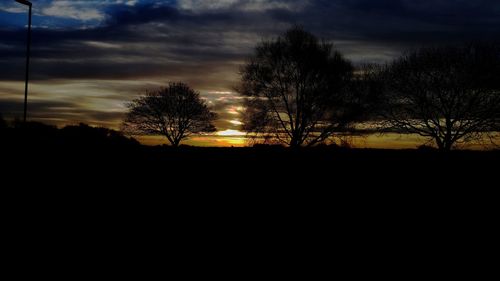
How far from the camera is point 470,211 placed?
8758mm

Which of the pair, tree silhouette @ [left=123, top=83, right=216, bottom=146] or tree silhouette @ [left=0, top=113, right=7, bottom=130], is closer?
tree silhouette @ [left=0, top=113, right=7, bottom=130]

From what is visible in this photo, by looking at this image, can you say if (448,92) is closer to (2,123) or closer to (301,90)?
(301,90)

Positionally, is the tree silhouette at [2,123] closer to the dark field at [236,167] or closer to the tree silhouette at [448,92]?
the dark field at [236,167]

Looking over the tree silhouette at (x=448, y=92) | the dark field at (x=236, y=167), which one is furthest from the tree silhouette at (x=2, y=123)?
the tree silhouette at (x=448, y=92)

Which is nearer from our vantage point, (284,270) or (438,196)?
(284,270)

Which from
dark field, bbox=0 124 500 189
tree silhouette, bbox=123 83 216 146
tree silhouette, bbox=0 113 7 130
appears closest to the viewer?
dark field, bbox=0 124 500 189

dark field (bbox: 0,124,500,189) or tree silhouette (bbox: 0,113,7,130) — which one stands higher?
tree silhouette (bbox: 0,113,7,130)

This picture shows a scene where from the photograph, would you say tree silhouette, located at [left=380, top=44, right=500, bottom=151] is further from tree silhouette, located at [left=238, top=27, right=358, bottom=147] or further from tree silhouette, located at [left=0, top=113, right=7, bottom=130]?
tree silhouette, located at [left=0, top=113, right=7, bottom=130]

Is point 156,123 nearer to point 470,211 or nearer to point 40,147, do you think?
point 40,147

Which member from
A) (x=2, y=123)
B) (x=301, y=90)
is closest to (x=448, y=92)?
(x=301, y=90)

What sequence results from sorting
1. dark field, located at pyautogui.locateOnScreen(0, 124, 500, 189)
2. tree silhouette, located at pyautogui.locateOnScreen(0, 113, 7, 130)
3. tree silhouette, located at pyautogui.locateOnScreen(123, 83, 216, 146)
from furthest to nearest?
tree silhouette, located at pyautogui.locateOnScreen(123, 83, 216, 146) → tree silhouette, located at pyautogui.locateOnScreen(0, 113, 7, 130) → dark field, located at pyautogui.locateOnScreen(0, 124, 500, 189)

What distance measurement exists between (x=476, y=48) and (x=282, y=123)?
45.6 ft

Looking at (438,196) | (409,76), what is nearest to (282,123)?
(409,76)

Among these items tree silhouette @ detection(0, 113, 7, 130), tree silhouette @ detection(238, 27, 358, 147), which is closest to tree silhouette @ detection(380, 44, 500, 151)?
tree silhouette @ detection(238, 27, 358, 147)
